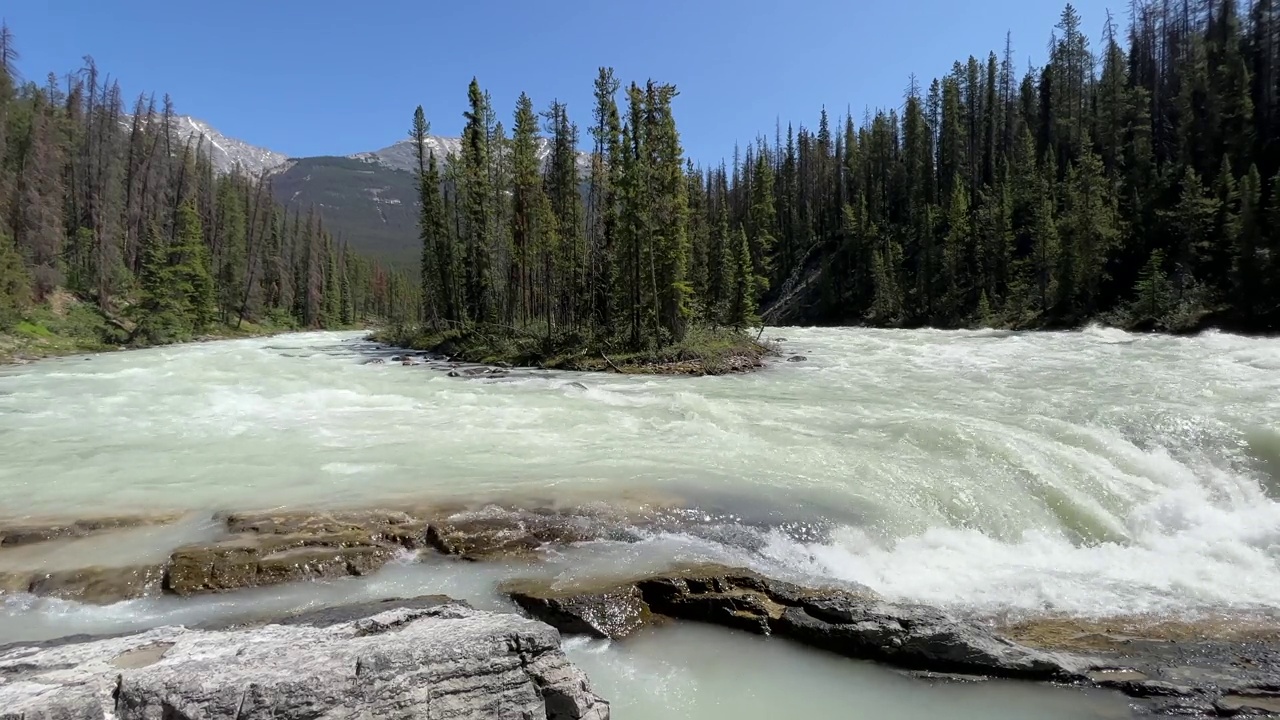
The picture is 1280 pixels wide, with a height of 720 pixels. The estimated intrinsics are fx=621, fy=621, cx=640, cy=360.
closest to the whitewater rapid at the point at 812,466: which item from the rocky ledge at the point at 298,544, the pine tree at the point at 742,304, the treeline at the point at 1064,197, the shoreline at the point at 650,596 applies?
the shoreline at the point at 650,596

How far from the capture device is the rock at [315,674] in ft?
11.2

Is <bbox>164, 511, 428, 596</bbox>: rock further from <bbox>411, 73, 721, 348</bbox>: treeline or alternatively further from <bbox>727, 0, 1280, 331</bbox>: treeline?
<bbox>727, 0, 1280, 331</bbox>: treeline

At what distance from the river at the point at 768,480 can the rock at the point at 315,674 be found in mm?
1244

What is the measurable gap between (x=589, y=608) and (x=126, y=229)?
7716 cm

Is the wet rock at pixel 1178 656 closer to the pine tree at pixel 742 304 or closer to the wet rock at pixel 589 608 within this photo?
the wet rock at pixel 589 608

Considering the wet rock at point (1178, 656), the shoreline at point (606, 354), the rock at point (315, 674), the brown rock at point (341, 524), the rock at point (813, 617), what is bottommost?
the wet rock at point (1178, 656)

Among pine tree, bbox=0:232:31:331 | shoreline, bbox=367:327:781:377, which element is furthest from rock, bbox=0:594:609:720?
pine tree, bbox=0:232:31:331

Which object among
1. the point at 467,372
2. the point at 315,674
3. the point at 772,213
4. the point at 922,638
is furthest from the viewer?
the point at 772,213

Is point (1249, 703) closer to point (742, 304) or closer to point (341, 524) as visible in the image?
point (341, 524)

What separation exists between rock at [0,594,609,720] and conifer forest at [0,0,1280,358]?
26.7 m

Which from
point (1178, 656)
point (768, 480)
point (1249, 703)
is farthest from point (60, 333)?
point (1249, 703)

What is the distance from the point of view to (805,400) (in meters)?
17.7

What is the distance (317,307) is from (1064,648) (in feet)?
334

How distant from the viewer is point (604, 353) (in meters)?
30.4
